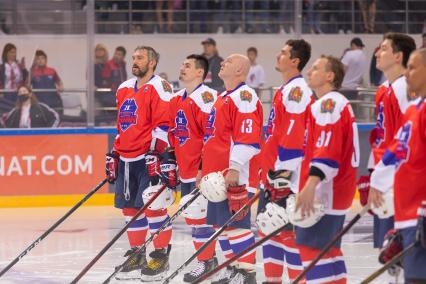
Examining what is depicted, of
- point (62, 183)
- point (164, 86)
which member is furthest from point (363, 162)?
point (164, 86)

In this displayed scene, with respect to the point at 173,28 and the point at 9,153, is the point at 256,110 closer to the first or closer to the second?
the point at 9,153

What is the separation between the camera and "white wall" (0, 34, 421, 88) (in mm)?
11797

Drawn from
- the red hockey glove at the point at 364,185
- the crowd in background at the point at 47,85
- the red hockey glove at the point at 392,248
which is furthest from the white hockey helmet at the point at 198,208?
the crowd in background at the point at 47,85

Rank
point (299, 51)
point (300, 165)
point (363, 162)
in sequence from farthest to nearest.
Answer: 1. point (363, 162)
2. point (299, 51)
3. point (300, 165)

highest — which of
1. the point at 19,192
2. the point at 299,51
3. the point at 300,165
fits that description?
the point at 299,51

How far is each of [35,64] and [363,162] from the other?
3.39 meters

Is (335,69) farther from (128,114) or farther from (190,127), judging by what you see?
(128,114)

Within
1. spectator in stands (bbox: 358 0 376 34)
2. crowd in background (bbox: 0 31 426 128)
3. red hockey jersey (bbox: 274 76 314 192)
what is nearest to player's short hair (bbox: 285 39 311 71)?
red hockey jersey (bbox: 274 76 314 192)

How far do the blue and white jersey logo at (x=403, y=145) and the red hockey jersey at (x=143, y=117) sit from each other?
312 centimetres

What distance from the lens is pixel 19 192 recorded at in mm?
11562

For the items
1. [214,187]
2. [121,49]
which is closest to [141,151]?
[214,187]

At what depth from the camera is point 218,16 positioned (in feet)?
42.6

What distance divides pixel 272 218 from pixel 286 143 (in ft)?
1.33

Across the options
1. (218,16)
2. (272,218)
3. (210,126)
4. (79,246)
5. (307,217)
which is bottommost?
(79,246)
